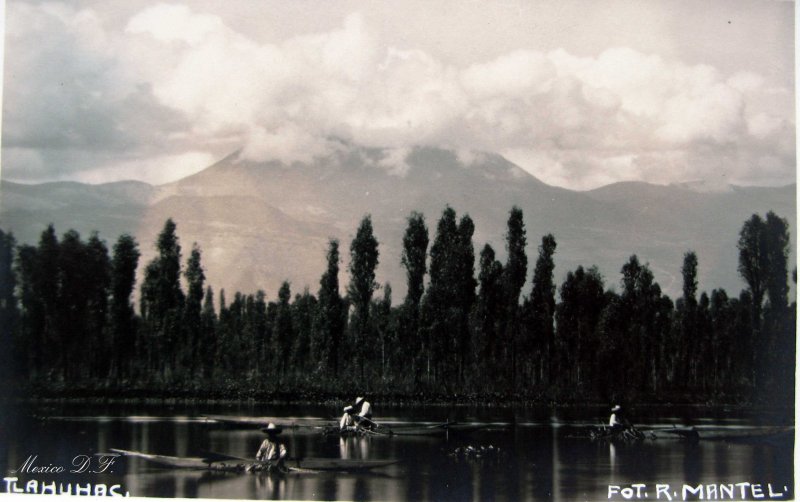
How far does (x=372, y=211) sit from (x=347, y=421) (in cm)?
355

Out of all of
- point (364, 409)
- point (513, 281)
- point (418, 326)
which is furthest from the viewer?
point (418, 326)

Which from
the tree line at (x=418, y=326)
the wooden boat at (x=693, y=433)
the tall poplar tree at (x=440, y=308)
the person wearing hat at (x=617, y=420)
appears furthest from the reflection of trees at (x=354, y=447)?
the person wearing hat at (x=617, y=420)

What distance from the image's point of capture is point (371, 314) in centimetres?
1566

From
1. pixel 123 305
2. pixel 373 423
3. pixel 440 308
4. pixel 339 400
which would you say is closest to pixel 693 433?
pixel 440 308

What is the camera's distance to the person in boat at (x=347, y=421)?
536 inches

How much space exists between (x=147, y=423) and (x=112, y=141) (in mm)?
4666

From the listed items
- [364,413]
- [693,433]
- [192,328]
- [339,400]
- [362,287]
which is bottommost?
[693,433]

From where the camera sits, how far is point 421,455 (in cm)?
1253

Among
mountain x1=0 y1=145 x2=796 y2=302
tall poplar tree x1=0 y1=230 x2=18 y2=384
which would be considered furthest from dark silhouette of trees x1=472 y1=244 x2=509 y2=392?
tall poplar tree x1=0 y1=230 x2=18 y2=384

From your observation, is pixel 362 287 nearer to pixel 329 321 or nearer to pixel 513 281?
pixel 329 321

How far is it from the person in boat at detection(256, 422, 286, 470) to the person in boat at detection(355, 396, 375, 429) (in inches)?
96.0

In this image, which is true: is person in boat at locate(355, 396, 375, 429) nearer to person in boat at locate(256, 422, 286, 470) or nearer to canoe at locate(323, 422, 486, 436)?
canoe at locate(323, 422, 486, 436)

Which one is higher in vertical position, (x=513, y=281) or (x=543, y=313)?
(x=513, y=281)

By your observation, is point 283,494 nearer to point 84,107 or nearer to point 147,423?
point 147,423
